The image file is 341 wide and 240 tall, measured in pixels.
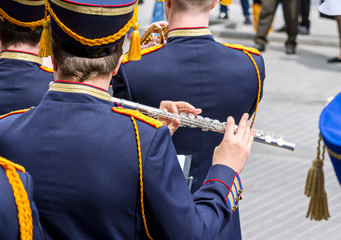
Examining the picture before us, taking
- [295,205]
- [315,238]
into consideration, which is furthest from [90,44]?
[295,205]

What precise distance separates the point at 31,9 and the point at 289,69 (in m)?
6.79

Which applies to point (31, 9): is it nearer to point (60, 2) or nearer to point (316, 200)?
point (60, 2)

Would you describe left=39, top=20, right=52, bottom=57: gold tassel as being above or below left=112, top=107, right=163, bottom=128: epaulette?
above

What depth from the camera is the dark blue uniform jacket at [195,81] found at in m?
2.68

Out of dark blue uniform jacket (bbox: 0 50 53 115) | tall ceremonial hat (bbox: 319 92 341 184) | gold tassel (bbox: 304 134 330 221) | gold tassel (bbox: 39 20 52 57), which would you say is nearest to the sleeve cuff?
tall ceremonial hat (bbox: 319 92 341 184)

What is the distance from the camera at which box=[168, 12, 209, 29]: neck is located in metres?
2.68

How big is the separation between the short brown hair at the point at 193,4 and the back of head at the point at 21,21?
1.90 ft

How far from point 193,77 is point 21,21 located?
2.41 ft

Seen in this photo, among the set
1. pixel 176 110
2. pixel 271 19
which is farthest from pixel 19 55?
pixel 271 19

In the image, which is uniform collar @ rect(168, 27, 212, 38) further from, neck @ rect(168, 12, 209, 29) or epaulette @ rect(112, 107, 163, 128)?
epaulette @ rect(112, 107, 163, 128)

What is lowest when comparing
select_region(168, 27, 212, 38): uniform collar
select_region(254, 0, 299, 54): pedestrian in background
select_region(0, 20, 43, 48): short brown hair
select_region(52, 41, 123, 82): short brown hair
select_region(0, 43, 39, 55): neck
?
select_region(254, 0, 299, 54): pedestrian in background

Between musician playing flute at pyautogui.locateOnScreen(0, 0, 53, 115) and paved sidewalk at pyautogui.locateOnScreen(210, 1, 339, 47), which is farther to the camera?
paved sidewalk at pyautogui.locateOnScreen(210, 1, 339, 47)

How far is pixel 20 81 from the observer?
289cm

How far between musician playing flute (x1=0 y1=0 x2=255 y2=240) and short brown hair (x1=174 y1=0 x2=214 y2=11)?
2.47 ft
